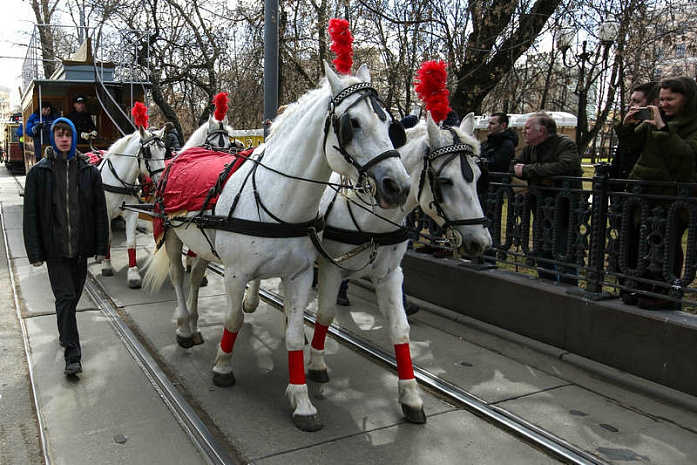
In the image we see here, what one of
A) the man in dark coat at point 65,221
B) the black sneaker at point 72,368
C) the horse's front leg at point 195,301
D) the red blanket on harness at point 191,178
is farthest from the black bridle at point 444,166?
the black sneaker at point 72,368

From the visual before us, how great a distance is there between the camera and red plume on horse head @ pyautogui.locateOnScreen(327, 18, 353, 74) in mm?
3873

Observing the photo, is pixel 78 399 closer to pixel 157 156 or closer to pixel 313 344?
pixel 313 344

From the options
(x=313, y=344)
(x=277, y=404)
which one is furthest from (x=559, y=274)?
(x=277, y=404)

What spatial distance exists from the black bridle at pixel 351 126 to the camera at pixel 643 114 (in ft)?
8.05

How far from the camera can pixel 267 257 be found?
400 cm

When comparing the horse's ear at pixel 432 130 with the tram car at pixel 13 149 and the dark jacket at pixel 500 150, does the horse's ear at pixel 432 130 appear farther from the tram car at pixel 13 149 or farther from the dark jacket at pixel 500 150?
the tram car at pixel 13 149

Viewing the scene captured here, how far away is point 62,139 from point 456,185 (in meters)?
3.29

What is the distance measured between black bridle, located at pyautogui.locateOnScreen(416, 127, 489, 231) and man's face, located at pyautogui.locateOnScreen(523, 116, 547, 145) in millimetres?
2233

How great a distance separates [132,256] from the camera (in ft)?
27.4

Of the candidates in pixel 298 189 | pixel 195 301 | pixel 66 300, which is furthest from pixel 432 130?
pixel 66 300

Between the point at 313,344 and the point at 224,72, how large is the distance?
15.0 m

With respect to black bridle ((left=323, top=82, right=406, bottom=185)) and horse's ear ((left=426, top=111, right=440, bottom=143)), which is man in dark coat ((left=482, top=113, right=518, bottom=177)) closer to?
horse's ear ((left=426, top=111, right=440, bottom=143))

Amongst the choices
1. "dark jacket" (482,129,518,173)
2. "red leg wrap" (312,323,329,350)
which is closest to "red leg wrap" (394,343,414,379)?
"red leg wrap" (312,323,329,350)

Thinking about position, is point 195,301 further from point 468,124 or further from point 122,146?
point 122,146
